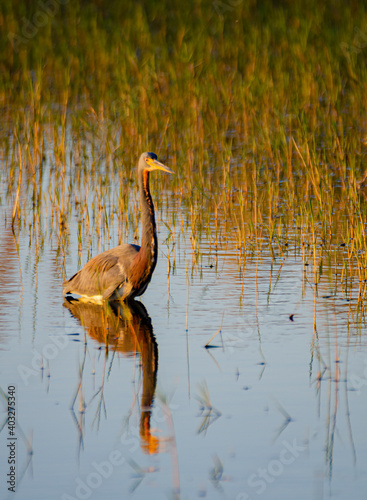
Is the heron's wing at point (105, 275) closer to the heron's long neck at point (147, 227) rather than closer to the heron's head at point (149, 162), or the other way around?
the heron's long neck at point (147, 227)

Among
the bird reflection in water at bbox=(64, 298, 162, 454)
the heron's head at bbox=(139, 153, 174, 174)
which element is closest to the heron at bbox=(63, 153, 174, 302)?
the heron's head at bbox=(139, 153, 174, 174)

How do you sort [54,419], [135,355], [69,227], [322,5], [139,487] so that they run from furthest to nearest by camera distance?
[322,5]
[69,227]
[135,355]
[54,419]
[139,487]

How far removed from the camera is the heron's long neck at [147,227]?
718 centimetres

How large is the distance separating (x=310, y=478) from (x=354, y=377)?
127 cm

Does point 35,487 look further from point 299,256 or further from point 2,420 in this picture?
point 299,256

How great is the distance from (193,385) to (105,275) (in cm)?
217

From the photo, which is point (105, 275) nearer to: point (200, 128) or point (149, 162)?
point (149, 162)

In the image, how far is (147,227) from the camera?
729 cm

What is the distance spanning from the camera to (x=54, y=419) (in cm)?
491

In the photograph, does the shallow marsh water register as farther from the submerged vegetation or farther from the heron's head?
the heron's head

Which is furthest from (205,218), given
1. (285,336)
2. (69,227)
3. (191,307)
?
(285,336)

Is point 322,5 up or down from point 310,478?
up

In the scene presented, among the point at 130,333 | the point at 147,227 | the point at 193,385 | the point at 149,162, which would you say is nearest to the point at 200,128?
the point at 149,162

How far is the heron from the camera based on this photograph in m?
7.19
